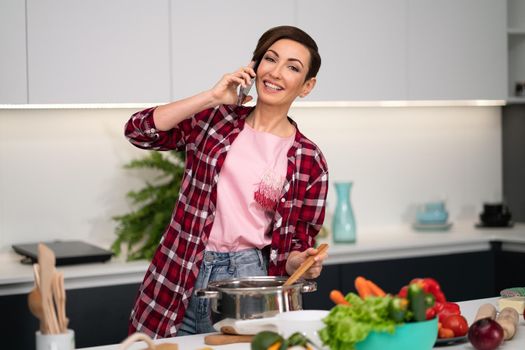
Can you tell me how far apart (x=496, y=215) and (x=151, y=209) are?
1.85m

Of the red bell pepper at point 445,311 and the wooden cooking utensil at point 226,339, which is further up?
the red bell pepper at point 445,311

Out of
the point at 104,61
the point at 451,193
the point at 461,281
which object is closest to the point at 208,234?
the point at 104,61

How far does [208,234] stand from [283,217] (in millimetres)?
222

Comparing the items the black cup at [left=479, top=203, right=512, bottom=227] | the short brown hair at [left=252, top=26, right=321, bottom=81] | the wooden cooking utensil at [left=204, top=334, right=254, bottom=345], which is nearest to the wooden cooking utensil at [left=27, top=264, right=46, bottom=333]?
the wooden cooking utensil at [left=204, top=334, right=254, bottom=345]

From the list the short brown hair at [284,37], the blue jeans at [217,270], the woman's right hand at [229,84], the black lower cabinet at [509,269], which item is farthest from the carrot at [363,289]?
the black lower cabinet at [509,269]

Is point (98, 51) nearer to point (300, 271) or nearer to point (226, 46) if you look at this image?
point (226, 46)

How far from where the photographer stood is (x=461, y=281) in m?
4.33

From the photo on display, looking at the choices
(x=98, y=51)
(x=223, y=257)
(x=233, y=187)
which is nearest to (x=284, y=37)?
(x=233, y=187)

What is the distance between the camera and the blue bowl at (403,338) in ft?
5.86

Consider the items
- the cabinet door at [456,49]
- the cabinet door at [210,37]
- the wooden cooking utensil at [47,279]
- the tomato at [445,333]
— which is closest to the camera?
the wooden cooking utensil at [47,279]

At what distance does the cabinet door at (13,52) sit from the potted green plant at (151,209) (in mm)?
624

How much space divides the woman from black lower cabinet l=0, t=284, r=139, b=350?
79 cm

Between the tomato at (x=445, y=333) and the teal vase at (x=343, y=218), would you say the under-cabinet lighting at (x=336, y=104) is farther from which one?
the tomato at (x=445, y=333)

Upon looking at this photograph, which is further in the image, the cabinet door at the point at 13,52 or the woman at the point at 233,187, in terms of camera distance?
the cabinet door at the point at 13,52
